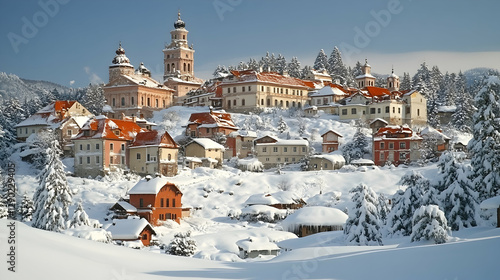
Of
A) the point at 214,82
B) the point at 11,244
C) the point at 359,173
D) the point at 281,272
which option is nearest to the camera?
the point at 11,244

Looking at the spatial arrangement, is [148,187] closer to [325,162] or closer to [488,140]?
[325,162]

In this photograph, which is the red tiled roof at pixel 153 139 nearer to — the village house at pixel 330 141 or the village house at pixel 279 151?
the village house at pixel 279 151

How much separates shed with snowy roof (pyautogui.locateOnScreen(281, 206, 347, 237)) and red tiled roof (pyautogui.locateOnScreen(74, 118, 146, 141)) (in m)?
31.9

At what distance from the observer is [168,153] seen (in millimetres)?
73250

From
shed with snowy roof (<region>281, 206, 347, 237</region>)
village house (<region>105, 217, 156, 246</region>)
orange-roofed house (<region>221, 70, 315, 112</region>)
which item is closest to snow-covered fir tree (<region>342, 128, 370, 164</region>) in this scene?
orange-roofed house (<region>221, 70, 315, 112</region>)

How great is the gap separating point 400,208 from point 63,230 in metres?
23.8

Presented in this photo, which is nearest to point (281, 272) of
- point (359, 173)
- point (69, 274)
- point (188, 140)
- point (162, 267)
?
point (162, 267)

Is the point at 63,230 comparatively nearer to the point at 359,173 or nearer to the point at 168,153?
the point at 168,153

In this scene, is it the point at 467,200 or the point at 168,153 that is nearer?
the point at 467,200

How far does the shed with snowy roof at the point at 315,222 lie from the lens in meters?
47.4

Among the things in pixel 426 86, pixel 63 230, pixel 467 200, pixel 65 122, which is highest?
pixel 426 86

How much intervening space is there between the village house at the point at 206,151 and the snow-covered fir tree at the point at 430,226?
53.7 meters

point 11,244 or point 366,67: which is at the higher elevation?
point 366,67

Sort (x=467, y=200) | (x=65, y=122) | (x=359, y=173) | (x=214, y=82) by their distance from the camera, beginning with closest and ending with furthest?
(x=467, y=200) < (x=359, y=173) < (x=65, y=122) < (x=214, y=82)
